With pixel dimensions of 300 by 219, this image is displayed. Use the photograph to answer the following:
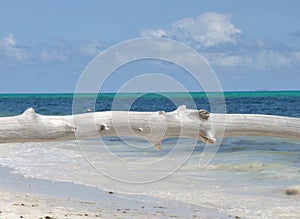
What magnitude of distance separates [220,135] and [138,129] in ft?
2.80

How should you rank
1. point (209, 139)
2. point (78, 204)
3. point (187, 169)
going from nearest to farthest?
point (209, 139) → point (78, 204) → point (187, 169)

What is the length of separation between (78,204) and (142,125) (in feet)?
12.2

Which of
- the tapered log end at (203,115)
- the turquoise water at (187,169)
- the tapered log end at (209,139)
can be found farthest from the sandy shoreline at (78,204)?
the tapered log end at (203,115)

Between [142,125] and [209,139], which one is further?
[209,139]

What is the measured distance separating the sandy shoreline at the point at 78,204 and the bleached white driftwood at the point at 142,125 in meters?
2.27

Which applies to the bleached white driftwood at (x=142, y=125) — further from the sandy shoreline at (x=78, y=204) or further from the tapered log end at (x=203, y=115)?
the sandy shoreline at (x=78, y=204)

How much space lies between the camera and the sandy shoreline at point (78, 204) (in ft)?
26.2

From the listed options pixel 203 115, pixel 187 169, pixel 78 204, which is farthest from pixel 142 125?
pixel 187 169

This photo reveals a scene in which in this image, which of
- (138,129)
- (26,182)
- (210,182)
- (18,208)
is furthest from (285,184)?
(138,129)

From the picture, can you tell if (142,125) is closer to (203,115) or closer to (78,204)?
(203,115)

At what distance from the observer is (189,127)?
5770mm

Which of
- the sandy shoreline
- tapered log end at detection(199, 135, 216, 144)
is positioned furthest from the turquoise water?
tapered log end at detection(199, 135, 216, 144)

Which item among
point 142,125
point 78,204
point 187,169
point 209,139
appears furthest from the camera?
point 187,169

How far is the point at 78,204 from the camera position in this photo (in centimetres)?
898
